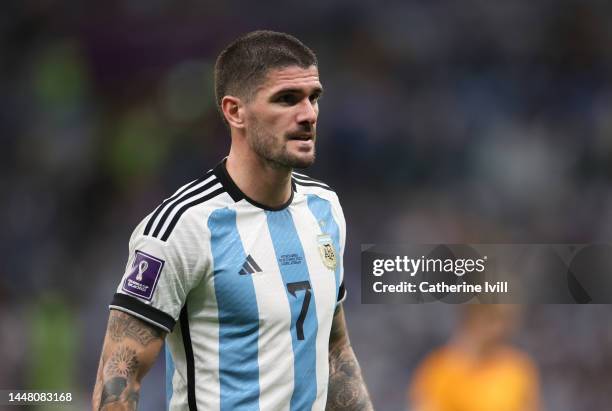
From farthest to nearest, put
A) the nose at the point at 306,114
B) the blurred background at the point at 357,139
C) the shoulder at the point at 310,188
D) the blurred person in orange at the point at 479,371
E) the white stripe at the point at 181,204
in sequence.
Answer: the blurred background at the point at 357,139
the blurred person in orange at the point at 479,371
the shoulder at the point at 310,188
the nose at the point at 306,114
the white stripe at the point at 181,204

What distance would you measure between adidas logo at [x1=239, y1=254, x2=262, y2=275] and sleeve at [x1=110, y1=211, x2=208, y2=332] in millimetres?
132

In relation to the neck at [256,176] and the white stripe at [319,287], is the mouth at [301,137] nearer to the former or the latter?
the neck at [256,176]

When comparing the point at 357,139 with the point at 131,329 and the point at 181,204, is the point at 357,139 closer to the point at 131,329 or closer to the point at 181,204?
the point at 181,204

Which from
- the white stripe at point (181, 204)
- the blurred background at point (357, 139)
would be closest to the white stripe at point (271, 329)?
the white stripe at point (181, 204)

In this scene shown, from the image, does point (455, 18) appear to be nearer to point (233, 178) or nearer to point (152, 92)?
point (152, 92)

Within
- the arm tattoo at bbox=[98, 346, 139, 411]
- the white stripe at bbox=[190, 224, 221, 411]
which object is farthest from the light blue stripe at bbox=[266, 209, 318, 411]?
the arm tattoo at bbox=[98, 346, 139, 411]

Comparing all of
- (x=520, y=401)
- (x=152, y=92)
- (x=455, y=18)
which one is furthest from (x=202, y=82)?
(x=520, y=401)

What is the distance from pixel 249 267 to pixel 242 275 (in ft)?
0.14

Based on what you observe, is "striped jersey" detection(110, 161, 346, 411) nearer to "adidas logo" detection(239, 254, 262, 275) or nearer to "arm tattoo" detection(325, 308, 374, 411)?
"adidas logo" detection(239, 254, 262, 275)

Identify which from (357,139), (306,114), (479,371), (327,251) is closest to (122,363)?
(327,251)

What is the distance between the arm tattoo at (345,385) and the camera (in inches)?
130

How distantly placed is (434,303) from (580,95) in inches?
81.8

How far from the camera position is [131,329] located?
2.78 m

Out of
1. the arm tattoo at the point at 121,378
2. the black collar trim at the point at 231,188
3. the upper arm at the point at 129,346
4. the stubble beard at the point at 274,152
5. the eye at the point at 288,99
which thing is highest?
the eye at the point at 288,99
